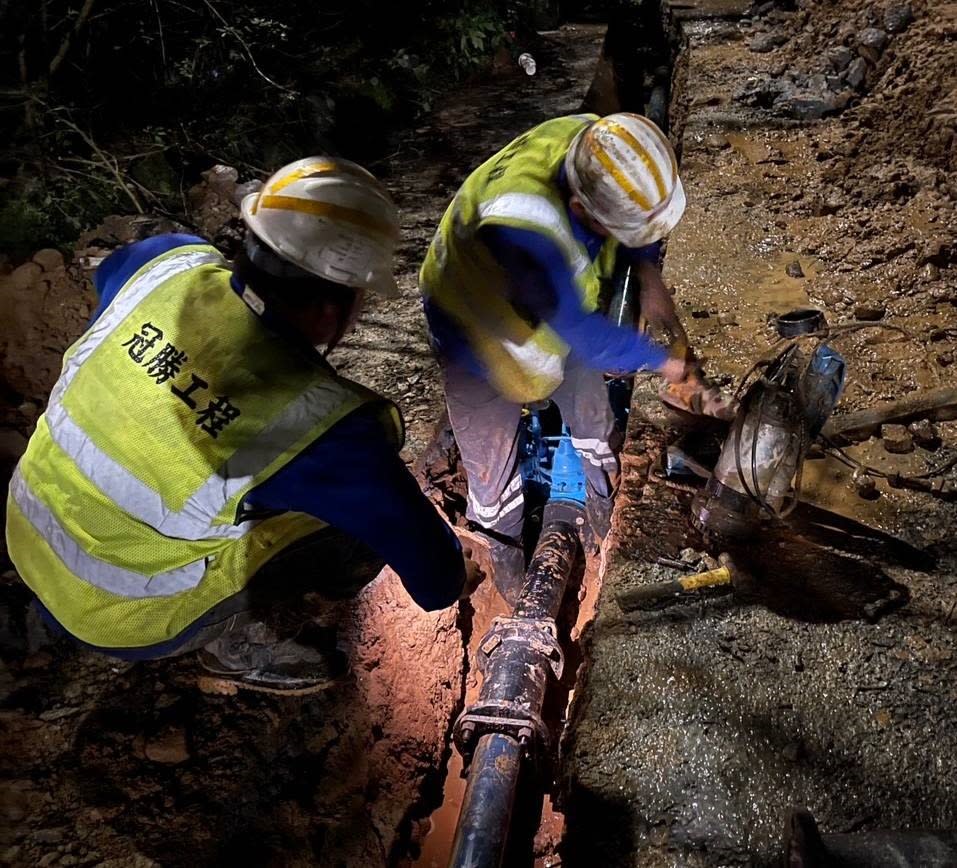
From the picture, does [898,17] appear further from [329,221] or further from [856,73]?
[329,221]

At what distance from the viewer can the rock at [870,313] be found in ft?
11.3

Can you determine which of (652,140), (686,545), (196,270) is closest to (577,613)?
(686,545)

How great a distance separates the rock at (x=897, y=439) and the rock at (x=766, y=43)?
5.52m

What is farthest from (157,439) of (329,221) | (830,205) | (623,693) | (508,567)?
(830,205)

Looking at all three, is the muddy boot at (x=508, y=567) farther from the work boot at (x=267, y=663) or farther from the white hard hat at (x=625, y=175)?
the white hard hat at (x=625, y=175)

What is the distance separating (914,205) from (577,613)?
314cm

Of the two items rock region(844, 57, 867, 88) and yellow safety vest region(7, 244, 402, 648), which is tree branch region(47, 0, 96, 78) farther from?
rock region(844, 57, 867, 88)

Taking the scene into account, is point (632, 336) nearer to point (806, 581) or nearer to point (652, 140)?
point (652, 140)

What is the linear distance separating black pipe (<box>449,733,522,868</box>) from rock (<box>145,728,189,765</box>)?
98 centimetres

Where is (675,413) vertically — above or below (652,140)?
below

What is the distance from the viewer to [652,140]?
216 centimetres

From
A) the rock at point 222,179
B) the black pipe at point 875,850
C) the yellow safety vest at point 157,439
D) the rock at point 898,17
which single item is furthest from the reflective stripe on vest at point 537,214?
the rock at point 898,17

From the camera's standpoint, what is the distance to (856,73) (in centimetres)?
537

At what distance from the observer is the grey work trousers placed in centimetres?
291
